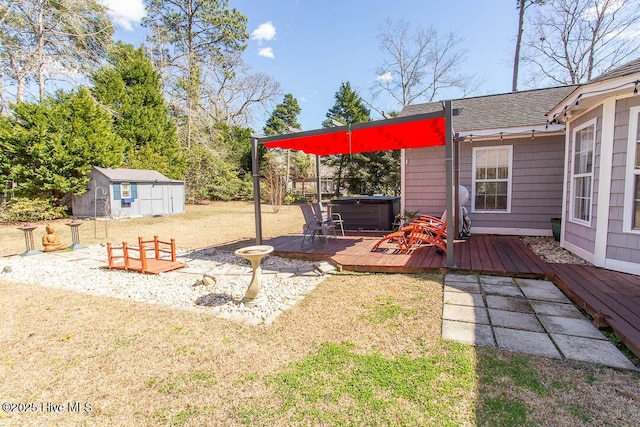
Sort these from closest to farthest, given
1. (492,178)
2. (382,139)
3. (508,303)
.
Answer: (508,303) < (382,139) < (492,178)

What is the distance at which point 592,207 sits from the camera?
179 inches

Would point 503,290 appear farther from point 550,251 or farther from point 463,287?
point 550,251

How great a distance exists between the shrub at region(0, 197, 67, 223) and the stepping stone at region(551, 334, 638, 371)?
16414mm

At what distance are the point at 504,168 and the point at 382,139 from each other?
326 cm

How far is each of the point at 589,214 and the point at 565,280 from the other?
5.47ft

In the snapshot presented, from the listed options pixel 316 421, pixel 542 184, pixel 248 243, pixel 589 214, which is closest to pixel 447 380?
pixel 316 421

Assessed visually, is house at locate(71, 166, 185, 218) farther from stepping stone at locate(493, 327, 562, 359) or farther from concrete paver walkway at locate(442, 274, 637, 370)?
stepping stone at locate(493, 327, 562, 359)

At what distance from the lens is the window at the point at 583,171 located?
4707mm

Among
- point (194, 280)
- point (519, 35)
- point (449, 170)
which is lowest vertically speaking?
point (194, 280)

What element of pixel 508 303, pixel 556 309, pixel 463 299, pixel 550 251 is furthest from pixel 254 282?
pixel 550 251

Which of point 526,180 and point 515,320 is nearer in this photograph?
point 515,320

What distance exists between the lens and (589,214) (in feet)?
15.4

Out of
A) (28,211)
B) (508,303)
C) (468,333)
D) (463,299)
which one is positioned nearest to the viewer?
(468,333)

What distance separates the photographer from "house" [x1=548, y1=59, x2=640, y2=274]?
3898 millimetres
